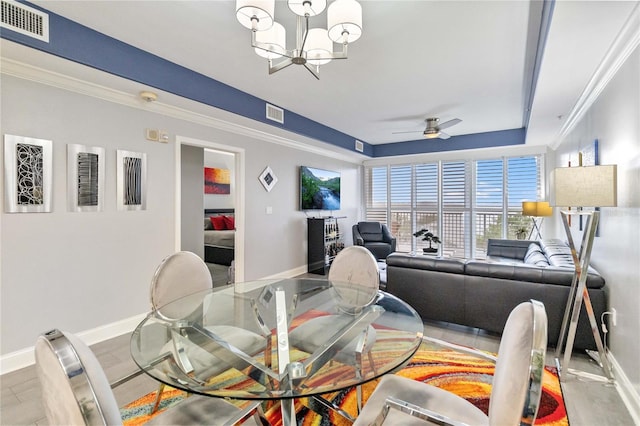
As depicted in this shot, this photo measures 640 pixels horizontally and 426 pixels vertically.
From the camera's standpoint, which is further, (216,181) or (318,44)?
(216,181)

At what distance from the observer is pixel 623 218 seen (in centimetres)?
209

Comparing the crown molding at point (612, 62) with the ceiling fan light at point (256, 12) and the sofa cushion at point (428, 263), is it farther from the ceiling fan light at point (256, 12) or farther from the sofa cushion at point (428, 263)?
the ceiling fan light at point (256, 12)

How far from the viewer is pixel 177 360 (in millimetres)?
1425

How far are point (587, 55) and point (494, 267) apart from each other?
177 centimetres

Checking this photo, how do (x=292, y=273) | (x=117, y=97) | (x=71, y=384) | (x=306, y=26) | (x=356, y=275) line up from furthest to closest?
1. (x=292, y=273)
2. (x=117, y=97)
3. (x=356, y=275)
4. (x=306, y=26)
5. (x=71, y=384)

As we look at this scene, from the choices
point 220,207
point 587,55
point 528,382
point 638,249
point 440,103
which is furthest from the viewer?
point 220,207

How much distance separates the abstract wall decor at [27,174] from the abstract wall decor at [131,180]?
532 millimetres

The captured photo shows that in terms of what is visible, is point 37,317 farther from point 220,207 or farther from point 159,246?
point 220,207

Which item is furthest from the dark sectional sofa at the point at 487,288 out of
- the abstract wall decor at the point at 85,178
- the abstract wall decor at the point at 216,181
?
the abstract wall decor at the point at 216,181

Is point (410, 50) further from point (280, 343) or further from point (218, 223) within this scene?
point (218, 223)

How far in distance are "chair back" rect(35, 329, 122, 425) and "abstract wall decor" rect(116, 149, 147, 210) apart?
2.58 meters

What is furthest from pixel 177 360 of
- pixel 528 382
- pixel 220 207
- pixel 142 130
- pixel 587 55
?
pixel 220 207

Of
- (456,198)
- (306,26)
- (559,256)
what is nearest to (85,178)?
(306,26)

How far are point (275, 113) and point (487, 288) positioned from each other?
3190 millimetres
